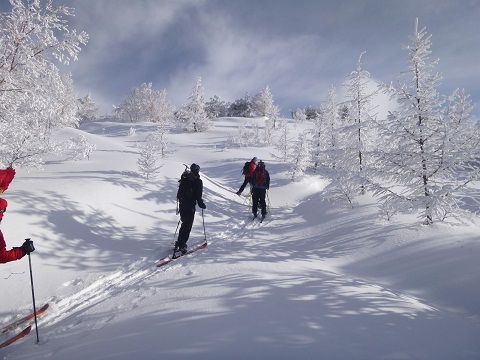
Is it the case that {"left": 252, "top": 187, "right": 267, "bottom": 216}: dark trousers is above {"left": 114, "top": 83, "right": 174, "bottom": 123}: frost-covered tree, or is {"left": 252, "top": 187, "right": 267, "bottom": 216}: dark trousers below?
below

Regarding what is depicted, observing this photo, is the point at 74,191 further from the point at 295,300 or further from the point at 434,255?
the point at 434,255

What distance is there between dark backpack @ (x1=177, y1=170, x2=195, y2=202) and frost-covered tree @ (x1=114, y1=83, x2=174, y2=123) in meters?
50.5

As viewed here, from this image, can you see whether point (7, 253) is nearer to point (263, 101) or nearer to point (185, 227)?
point (185, 227)

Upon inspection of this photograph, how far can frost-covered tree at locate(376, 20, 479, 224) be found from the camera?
5.95 meters

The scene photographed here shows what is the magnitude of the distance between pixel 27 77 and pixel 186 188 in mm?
5541

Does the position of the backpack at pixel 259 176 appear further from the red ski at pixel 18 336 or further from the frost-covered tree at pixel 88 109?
the frost-covered tree at pixel 88 109

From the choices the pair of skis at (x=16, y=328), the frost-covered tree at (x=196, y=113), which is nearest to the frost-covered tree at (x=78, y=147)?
the pair of skis at (x=16, y=328)

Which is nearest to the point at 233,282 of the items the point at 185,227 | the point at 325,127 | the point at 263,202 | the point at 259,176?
the point at 185,227

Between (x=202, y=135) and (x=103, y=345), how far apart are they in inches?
1468

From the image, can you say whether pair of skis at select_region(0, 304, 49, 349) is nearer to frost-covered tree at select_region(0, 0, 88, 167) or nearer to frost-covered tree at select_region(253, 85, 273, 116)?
frost-covered tree at select_region(0, 0, 88, 167)

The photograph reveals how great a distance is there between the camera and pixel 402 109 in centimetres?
709

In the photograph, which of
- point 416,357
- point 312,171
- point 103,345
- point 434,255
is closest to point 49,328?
point 103,345

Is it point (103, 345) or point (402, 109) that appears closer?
point (103, 345)

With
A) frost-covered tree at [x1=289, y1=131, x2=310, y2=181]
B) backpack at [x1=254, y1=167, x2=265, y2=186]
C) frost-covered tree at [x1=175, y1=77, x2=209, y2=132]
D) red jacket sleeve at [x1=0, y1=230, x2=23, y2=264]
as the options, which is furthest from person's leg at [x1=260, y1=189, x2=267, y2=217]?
frost-covered tree at [x1=175, y1=77, x2=209, y2=132]
